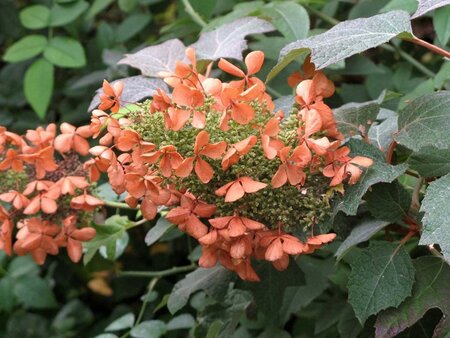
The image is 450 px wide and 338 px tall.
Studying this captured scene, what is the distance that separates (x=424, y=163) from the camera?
1.09 meters

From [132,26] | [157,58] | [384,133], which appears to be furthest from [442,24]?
[132,26]

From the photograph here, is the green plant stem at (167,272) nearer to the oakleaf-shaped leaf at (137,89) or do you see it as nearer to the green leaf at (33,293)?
the green leaf at (33,293)

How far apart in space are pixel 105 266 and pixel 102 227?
0.48 metres

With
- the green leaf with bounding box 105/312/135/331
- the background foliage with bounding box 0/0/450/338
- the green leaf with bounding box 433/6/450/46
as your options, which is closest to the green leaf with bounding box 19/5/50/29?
the background foliage with bounding box 0/0/450/338

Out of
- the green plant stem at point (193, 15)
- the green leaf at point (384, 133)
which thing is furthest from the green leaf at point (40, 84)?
the green leaf at point (384, 133)

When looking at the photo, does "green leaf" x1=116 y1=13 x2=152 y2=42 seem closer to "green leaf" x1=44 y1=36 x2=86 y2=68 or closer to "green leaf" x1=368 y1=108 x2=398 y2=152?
"green leaf" x1=44 y1=36 x2=86 y2=68

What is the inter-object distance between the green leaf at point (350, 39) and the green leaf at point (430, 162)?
16 cm

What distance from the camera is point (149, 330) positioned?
5.32 feet

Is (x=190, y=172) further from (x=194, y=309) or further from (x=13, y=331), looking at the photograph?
(x=13, y=331)

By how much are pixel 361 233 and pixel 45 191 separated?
53 centimetres

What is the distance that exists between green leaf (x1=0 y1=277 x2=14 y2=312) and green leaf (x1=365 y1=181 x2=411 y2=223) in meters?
1.14

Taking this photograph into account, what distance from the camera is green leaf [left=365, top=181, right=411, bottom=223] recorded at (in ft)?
3.64

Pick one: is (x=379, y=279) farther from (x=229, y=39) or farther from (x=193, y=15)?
(x=193, y=15)

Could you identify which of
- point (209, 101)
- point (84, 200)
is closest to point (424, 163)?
point (209, 101)
